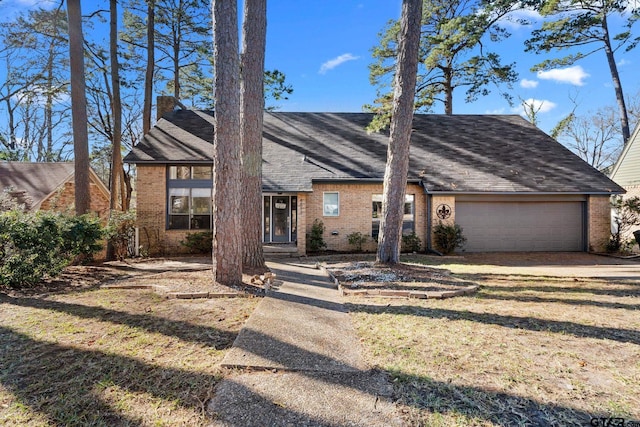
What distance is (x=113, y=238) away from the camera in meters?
10.3

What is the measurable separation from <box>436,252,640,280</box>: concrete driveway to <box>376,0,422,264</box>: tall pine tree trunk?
8.24ft

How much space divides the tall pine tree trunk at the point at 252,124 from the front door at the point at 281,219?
17.4 ft

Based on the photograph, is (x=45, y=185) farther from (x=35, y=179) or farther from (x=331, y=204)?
(x=331, y=204)

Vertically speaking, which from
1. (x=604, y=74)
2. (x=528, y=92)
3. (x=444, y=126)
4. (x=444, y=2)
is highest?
(x=444, y=2)

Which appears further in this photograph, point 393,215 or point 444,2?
point 444,2

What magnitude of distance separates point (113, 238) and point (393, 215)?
29.2ft

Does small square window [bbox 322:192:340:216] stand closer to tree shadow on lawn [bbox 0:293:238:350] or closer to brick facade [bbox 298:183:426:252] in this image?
brick facade [bbox 298:183:426:252]

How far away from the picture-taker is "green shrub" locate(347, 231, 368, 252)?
40.3ft

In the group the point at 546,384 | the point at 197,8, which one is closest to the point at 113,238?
the point at 546,384

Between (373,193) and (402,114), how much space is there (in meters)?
5.14

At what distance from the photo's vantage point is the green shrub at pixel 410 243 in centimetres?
1237

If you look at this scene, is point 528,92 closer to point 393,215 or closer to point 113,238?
point 393,215

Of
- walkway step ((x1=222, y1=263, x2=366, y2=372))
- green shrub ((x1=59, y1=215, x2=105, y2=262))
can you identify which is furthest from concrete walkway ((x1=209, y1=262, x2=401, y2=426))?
green shrub ((x1=59, y1=215, x2=105, y2=262))

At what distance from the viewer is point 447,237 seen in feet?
39.7
